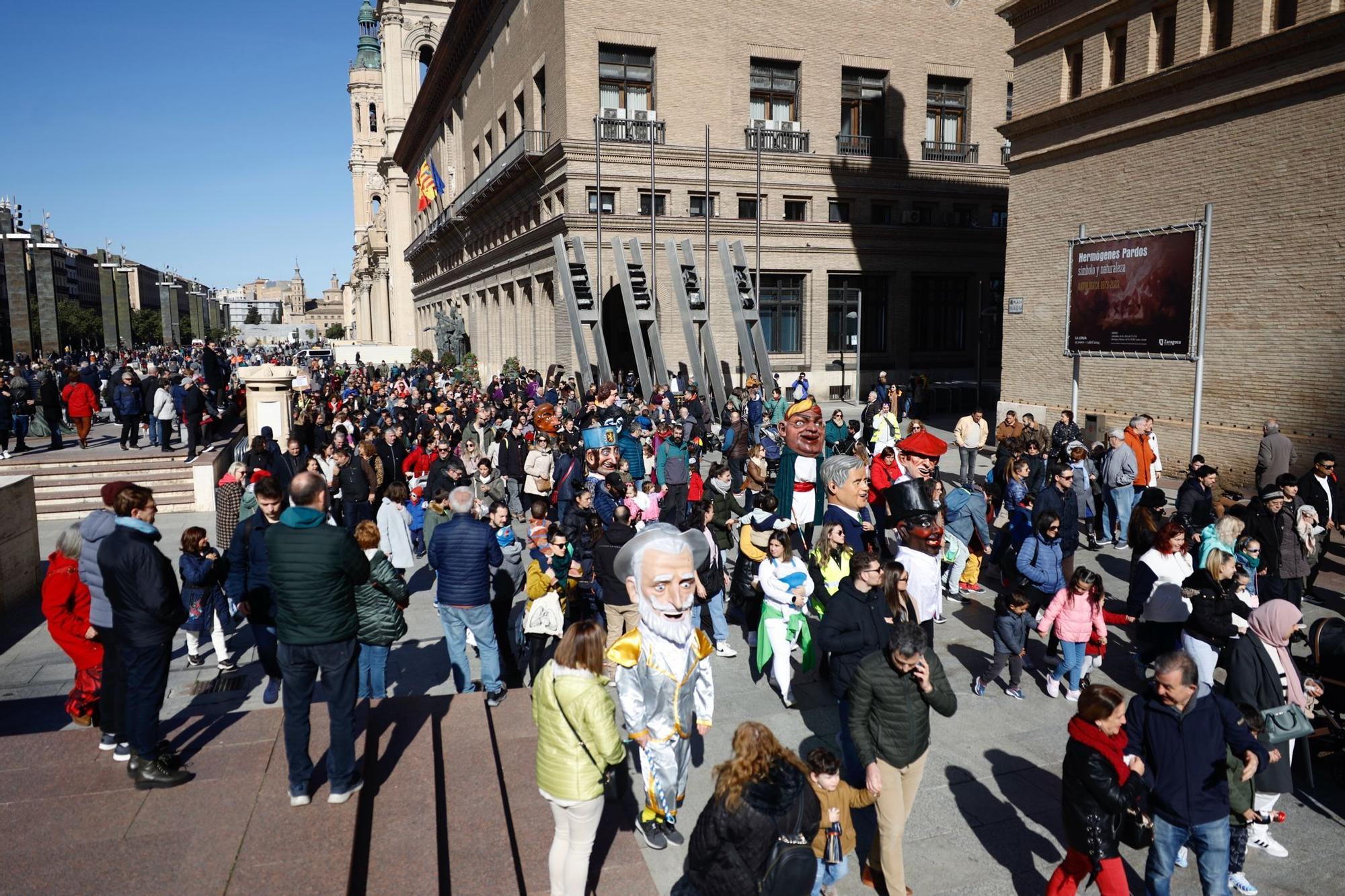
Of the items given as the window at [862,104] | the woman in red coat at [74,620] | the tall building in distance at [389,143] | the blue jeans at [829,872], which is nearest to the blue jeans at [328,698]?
the woman in red coat at [74,620]

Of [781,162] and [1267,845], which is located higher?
[781,162]

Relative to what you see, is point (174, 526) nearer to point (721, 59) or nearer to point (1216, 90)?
point (1216, 90)

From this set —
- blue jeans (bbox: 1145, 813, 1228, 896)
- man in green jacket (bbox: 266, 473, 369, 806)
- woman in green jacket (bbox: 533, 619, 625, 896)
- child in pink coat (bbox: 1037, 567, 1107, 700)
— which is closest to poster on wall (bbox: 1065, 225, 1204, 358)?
child in pink coat (bbox: 1037, 567, 1107, 700)

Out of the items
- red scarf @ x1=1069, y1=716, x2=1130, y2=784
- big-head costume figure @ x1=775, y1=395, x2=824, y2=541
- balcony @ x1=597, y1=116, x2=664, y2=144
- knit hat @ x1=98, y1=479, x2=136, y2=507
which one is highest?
balcony @ x1=597, y1=116, x2=664, y2=144

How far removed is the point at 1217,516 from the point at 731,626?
5307 millimetres

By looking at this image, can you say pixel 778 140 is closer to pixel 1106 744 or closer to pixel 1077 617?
pixel 1077 617

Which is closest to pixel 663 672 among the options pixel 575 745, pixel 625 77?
pixel 575 745

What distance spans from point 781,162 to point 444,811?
30.8 m

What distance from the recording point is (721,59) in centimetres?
3209

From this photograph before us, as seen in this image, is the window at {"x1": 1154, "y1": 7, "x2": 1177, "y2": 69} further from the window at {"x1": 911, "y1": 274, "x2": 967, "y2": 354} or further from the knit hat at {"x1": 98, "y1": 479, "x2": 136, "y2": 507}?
the knit hat at {"x1": 98, "y1": 479, "x2": 136, "y2": 507}

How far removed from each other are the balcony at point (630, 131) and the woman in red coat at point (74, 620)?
26949mm

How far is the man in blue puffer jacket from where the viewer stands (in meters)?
7.30

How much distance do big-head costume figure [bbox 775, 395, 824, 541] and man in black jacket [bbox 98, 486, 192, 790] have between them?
6738 millimetres

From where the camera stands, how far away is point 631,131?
3122cm
